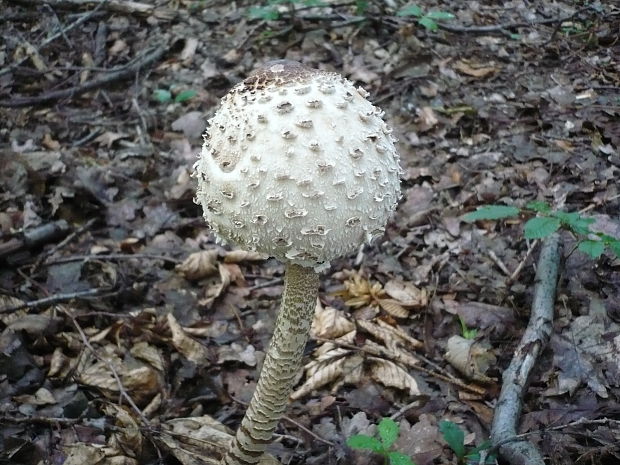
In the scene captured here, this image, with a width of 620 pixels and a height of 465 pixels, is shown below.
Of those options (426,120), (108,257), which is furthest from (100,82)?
(426,120)

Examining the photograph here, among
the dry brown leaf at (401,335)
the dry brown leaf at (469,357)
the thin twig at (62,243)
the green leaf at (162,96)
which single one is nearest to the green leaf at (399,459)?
the dry brown leaf at (469,357)

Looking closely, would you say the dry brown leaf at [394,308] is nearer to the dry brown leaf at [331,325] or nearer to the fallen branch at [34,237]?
the dry brown leaf at [331,325]

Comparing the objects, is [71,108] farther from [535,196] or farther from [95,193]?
[535,196]

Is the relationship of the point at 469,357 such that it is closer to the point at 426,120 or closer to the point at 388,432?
the point at 388,432

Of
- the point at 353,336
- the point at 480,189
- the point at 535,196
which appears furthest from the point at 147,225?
the point at 535,196

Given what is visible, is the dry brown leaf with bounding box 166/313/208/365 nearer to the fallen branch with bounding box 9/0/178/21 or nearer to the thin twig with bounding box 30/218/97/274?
the thin twig with bounding box 30/218/97/274

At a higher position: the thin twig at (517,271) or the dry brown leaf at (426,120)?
the dry brown leaf at (426,120)
